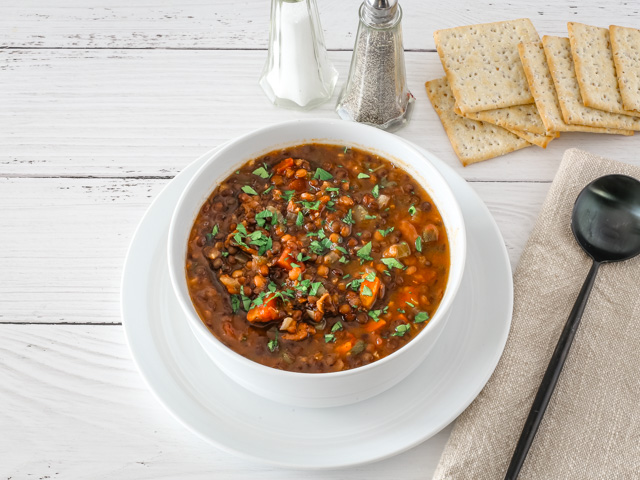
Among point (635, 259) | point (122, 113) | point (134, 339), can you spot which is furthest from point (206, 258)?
point (635, 259)

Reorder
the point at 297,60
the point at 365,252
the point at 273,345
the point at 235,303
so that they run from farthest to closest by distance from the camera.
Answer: the point at 297,60 → the point at 365,252 → the point at 235,303 → the point at 273,345

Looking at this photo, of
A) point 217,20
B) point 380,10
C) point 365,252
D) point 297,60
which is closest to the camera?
point 365,252

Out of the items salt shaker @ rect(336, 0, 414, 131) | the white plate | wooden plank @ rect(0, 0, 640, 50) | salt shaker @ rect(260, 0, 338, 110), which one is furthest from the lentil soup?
wooden plank @ rect(0, 0, 640, 50)

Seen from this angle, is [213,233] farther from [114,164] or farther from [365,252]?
[114,164]

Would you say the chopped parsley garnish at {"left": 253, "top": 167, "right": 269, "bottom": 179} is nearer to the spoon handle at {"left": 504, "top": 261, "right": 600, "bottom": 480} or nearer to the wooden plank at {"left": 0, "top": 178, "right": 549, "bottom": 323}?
the wooden plank at {"left": 0, "top": 178, "right": 549, "bottom": 323}

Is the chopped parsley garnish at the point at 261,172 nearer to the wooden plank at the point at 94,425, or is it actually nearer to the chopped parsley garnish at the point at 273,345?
the chopped parsley garnish at the point at 273,345

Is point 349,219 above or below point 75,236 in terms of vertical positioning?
above

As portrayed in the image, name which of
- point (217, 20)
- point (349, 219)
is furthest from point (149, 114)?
point (349, 219)

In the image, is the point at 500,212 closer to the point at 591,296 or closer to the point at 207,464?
the point at 591,296
